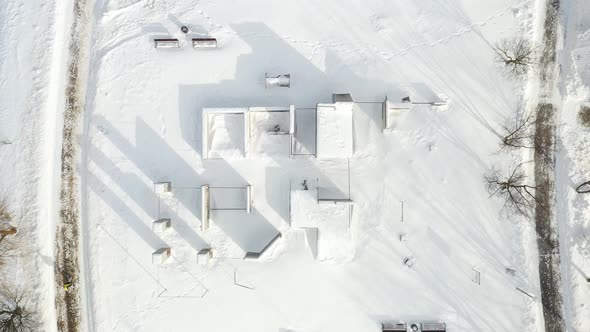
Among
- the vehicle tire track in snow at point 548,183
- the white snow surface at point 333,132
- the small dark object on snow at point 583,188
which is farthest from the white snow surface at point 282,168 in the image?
the small dark object on snow at point 583,188

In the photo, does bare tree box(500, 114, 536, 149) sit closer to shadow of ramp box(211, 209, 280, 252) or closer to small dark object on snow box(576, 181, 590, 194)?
small dark object on snow box(576, 181, 590, 194)

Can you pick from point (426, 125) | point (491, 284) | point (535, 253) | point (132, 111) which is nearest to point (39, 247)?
point (132, 111)

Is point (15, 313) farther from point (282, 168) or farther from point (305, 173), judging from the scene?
point (305, 173)

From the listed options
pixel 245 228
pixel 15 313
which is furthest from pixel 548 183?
pixel 15 313

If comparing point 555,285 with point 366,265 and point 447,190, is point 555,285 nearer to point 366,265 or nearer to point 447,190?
point 447,190

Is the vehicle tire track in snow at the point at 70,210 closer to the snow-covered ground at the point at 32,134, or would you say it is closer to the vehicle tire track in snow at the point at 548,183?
the snow-covered ground at the point at 32,134

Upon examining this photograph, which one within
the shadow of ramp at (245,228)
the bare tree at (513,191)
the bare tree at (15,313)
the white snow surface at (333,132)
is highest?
the white snow surface at (333,132)

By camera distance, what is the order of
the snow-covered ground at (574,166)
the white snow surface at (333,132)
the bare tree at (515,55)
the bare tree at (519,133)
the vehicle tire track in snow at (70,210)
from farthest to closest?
the vehicle tire track in snow at (70,210)
the bare tree at (515,55)
the bare tree at (519,133)
the snow-covered ground at (574,166)
the white snow surface at (333,132)

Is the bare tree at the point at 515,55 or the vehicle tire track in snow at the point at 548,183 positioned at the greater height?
the bare tree at the point at 515,55
